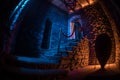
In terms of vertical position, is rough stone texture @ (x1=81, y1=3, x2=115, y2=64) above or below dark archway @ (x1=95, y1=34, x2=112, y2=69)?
above

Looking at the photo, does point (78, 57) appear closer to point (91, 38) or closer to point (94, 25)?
point (91, 38)

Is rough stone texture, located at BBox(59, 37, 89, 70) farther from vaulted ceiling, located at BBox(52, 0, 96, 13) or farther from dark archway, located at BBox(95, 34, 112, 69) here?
vaulted ceiling, located at BBox(52, 0, 96, 13)

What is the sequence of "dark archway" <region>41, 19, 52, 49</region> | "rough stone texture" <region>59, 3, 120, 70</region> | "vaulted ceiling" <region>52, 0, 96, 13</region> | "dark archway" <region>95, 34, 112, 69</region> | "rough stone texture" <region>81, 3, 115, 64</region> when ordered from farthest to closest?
1. "dark archway" <region>41, 19, 52, 49</region>
2. "vaulted ceiling" <region>52, 0, 96, 13</region>
3. "rough stone texture" <region>81, 3, 115, 64</region>
4. "rough stone texture" <region>59, 3, 120, 70</region>
5. "dark archway" <region>95, 34, 112, 69</region>

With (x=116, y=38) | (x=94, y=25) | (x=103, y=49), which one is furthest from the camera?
(x=94, y=25)

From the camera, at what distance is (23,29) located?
7.79 meters

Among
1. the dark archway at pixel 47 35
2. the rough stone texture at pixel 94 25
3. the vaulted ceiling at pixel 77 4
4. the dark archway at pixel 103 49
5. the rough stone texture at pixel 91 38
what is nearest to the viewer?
the dark archway at pixel 103 49

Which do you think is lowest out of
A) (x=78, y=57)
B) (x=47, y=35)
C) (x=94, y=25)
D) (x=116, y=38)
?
(x=78, y=57)

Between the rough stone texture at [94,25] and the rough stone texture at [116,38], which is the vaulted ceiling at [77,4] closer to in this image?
the rough stone texture at [94,25]

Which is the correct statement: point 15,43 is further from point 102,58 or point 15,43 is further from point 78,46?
point 102,58

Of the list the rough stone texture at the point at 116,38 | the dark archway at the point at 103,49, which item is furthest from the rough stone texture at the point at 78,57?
the rough stone texture at the point at 116,38

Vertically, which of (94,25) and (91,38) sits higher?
(94,25)

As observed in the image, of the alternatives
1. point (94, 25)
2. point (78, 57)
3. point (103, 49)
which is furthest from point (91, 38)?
point (103, 49)

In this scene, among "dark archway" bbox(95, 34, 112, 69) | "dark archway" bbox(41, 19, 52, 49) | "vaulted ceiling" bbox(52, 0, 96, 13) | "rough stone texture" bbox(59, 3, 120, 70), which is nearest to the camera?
"dark archway" bbox(95, 34, 112, 69)

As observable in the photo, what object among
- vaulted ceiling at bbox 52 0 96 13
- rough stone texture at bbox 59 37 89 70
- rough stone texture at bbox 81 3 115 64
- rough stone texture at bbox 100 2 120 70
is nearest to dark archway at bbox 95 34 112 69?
rough stone texture at bbox 100 2 120 70
